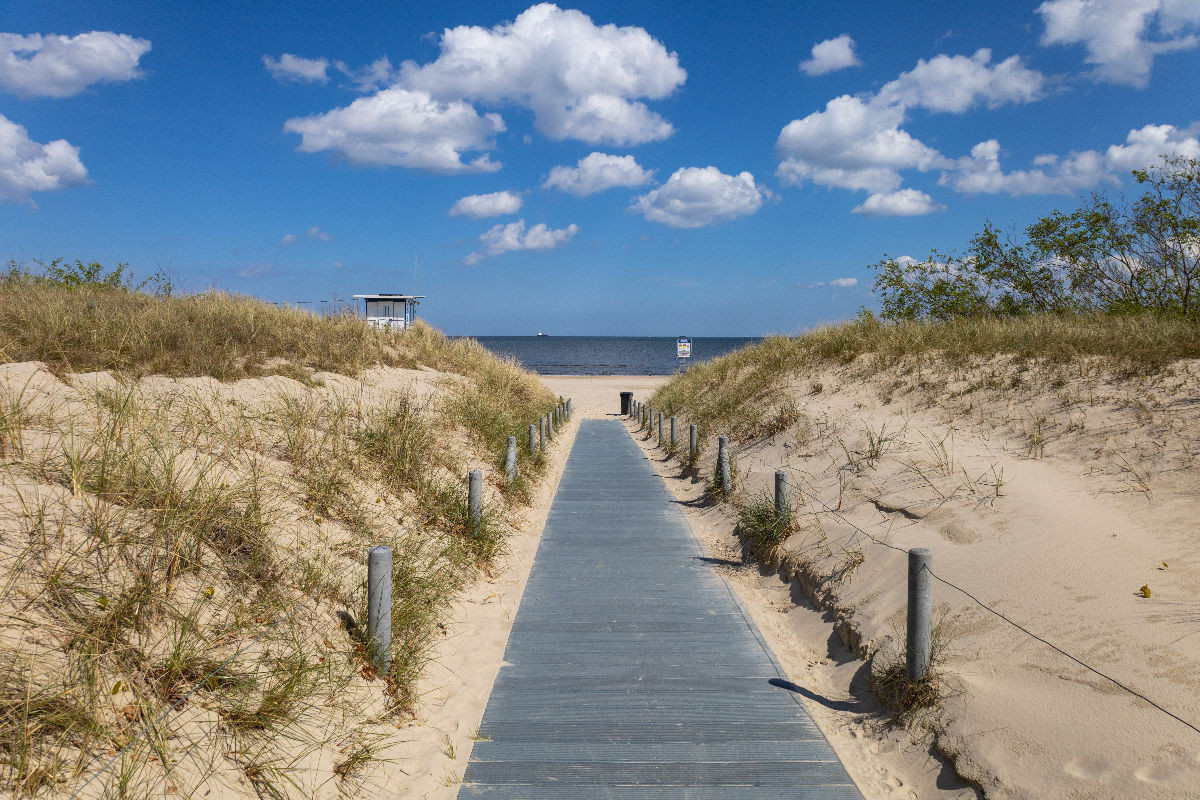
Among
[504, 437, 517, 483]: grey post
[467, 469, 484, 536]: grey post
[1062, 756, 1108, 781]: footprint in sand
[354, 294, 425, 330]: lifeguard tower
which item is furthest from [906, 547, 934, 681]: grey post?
[354, 294, 425, 330]: lifeguard tower

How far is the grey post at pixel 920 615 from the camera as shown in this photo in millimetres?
4500

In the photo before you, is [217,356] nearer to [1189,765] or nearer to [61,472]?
[61,472]

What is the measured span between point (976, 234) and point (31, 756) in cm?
2310

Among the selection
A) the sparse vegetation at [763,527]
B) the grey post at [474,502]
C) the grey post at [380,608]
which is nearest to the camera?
the grey post at [380,608]

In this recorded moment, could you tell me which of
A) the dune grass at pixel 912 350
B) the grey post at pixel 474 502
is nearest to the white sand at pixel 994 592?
the grey post at pixel 474 502

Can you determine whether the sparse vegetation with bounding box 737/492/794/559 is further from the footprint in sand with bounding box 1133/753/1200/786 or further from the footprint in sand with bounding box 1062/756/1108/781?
the footprint in sand with bounding box 1133/753/1200/786

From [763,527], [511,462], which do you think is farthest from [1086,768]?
[511,462]

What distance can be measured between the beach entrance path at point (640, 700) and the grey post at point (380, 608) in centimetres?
88

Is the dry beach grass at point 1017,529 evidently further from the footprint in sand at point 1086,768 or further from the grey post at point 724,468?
the grey post at point 724,468

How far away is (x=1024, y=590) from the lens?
5.14m

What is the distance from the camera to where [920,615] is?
14.8 feet

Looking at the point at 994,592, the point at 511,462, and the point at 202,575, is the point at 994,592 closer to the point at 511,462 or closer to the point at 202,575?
the point at 202,575

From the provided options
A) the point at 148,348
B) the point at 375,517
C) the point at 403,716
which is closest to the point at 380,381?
the point at 148,348

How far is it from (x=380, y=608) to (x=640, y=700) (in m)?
2.02
